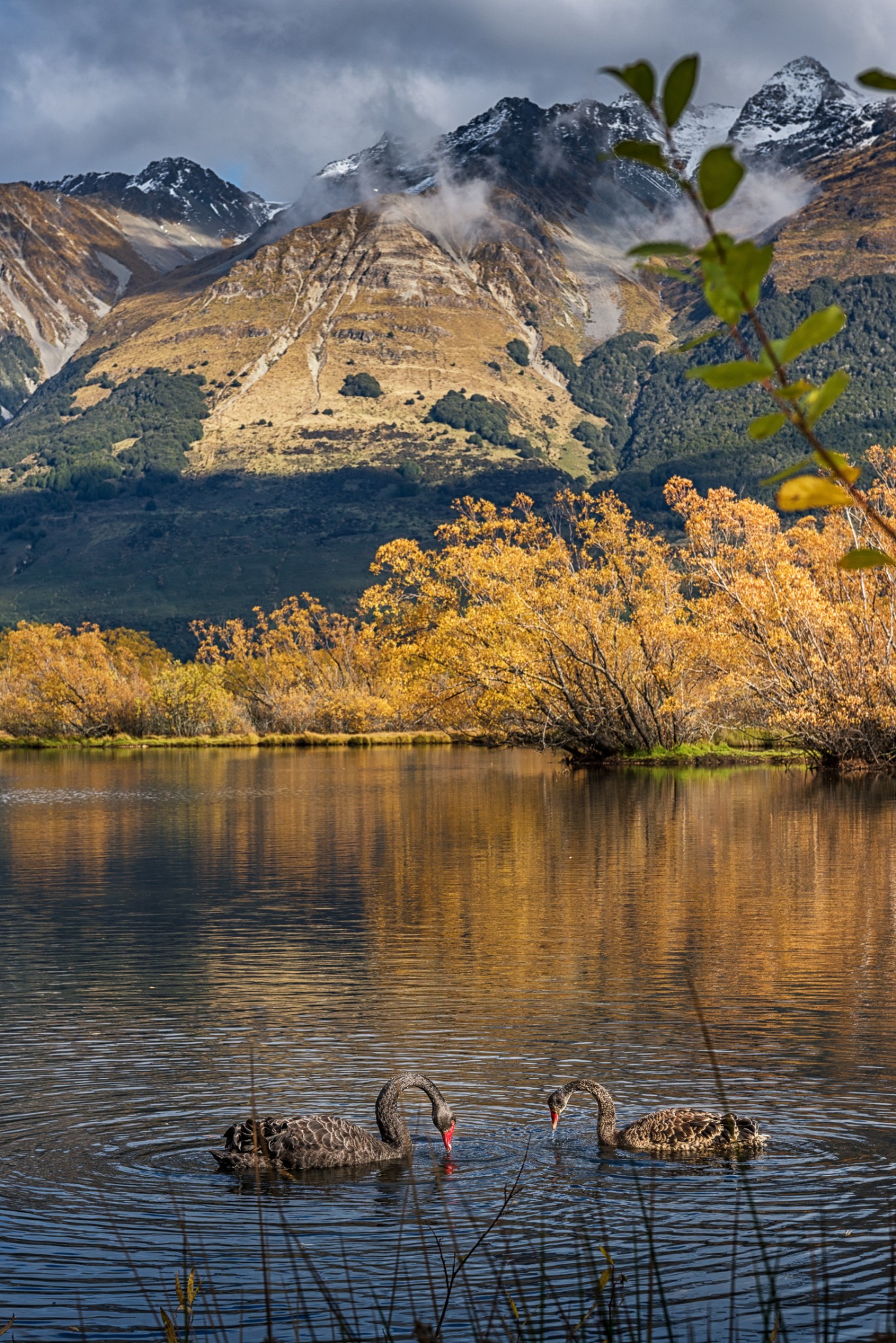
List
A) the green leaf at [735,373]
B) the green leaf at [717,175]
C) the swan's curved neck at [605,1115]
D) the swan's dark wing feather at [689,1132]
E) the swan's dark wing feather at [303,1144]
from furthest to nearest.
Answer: the swan's curved neck at [605,1115], the swan's dark wing feather at [689,1132], the swan's dark wing feather at [303,1144], the green leaf at [735,373], the green leaf at [717,175]

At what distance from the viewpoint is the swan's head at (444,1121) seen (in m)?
11.1

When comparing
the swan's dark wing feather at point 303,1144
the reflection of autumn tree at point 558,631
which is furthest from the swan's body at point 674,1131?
the reflection of autumn tree at point 558,631

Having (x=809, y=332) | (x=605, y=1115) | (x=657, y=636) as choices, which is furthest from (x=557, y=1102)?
(x=657, y=636)

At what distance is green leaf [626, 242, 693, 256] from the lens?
2502 mm

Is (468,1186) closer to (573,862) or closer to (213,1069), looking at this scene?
(213,1069)

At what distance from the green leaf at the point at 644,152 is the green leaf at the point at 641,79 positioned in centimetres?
9

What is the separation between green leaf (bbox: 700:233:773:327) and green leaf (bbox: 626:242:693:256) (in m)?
0.09

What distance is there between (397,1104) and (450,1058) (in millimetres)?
2795

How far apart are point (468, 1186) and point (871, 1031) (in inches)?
230

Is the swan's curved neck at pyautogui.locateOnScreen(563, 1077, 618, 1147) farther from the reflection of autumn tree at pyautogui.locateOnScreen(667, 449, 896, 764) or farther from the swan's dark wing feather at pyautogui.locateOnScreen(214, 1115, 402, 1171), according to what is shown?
the reflection of autumn tree at pyautogui.locateOnScreen(667, 449, 896, 764)

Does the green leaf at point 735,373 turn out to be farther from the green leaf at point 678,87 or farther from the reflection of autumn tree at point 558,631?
the reflection of autumn tree at point 558,631

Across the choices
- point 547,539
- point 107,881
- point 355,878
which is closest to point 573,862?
point 355,878

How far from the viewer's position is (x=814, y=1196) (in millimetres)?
9891

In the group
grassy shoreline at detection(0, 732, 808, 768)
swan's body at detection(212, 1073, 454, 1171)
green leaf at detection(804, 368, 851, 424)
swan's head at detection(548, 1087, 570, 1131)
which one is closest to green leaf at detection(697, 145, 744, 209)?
green leaf at detection(804, 368, 851, 424)
